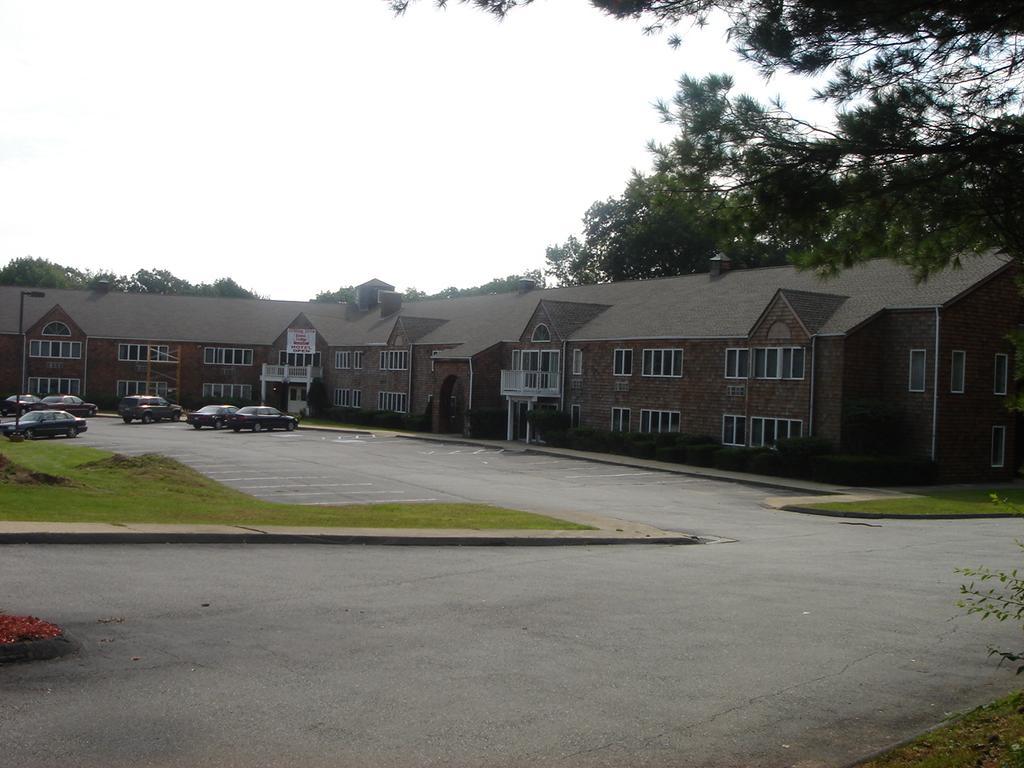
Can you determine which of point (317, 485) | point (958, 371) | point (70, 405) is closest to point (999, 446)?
point (958, 371)

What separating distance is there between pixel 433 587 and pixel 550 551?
506 centimetres

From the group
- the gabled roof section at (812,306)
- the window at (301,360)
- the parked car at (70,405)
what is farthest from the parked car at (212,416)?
the gabled roof section at (812,306)

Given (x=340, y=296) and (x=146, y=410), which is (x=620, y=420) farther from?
(x=340, y=296)

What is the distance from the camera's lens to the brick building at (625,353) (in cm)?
3709

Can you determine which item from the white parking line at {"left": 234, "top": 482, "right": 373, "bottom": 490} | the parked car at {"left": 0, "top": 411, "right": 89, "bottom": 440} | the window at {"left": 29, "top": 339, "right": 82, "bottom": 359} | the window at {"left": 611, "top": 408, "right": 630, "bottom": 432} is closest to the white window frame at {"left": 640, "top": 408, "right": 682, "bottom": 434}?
the window at {"left": 611, "top": 408, "right": 630, "bottom": 432}

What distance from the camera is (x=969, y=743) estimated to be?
727cm

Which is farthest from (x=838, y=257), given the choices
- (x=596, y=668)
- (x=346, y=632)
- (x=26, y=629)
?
(x=26, y=629)

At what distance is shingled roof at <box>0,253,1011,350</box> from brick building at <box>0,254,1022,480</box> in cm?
15

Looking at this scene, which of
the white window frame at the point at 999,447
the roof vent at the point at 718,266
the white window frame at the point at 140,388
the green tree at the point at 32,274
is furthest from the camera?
the green tree at the point at 32,274

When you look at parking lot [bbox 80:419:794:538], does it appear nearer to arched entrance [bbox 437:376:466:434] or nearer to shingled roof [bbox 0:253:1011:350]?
shingled roof [bbox 0:253:1011:350]

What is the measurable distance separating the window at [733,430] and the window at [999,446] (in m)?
9.02

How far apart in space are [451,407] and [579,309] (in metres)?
10.6

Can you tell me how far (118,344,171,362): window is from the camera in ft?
252

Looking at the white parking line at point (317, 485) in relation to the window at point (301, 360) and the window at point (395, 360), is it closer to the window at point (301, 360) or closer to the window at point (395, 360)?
the window at point (395, 360)
